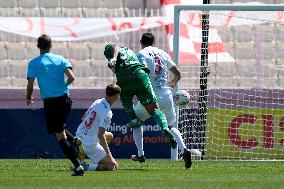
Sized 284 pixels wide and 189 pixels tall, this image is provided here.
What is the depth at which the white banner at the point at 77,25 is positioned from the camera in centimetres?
2252

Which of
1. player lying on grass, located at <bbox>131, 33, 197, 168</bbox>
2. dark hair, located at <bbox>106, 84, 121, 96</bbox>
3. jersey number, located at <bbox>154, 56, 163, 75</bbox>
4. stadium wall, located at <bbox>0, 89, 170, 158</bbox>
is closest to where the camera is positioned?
dark hair, located at <bbox>106, 84, 121, 96</bbox>

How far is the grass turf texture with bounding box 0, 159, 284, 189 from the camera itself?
11641mm

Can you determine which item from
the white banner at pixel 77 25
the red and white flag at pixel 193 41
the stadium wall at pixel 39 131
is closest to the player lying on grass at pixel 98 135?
the red and white flag at pixel 193 41

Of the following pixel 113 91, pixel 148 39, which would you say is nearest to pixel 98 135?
pixel 113 91

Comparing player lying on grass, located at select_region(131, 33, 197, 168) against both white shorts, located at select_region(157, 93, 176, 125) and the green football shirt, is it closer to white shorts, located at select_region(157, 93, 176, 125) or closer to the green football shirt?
white shorts, located at select_region(157, 93, 176, 125)

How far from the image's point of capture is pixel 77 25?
22.9 m

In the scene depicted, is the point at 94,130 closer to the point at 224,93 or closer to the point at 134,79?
the point at 134,79

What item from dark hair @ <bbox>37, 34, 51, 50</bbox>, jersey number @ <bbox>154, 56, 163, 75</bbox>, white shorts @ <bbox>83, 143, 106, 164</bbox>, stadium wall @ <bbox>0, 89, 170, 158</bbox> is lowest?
stadium wall @ <bbox>0, 89, 170, 158</bbox>

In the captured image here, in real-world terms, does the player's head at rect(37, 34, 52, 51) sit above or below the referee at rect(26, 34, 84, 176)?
above

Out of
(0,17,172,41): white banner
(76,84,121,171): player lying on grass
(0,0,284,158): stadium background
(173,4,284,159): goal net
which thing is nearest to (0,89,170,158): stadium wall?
(0,0,284,158): stadium background

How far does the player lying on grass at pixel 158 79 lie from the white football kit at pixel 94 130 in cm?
100

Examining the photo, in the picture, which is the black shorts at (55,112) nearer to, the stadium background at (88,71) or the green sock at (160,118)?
the green sock at (160,118)

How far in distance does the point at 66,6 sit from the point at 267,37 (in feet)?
15.7

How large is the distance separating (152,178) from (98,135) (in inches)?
73.8
